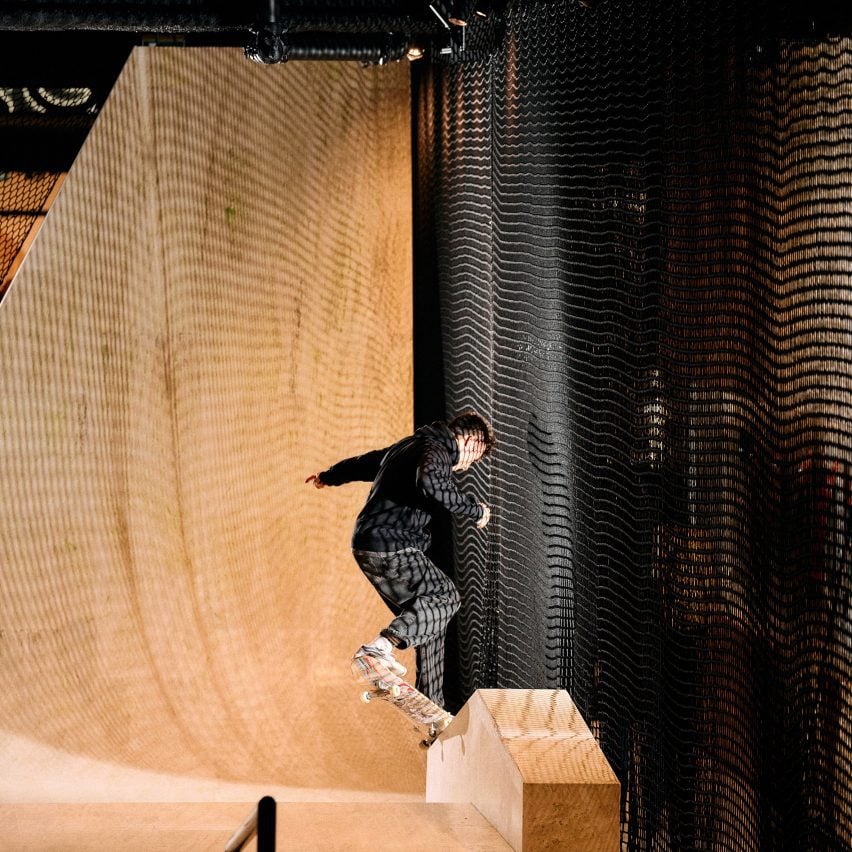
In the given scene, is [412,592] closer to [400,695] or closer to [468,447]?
[400,695]

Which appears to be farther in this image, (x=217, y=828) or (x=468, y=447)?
(x=468, y=447)

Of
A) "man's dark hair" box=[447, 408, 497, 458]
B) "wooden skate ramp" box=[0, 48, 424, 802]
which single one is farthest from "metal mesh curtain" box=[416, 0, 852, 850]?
"wooden skate ramp" box=[0, 48, 424, 802]

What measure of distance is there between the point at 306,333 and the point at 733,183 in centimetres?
316

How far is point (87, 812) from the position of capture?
245 centimetres

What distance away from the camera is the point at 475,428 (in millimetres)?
3812

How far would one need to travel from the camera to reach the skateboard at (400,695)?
3.98 metres

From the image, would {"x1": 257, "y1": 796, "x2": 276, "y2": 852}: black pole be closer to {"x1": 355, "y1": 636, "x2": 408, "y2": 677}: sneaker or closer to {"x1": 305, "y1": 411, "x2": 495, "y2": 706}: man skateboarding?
{"x1": 305, "y1": 411, "x2": 495, "y2": 706}: man skateboarding

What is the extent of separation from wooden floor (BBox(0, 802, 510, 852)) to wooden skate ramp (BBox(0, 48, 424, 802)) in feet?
7.33

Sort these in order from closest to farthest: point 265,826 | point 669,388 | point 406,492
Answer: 1. point 265,826
2. point 669,388
3. point 406,492

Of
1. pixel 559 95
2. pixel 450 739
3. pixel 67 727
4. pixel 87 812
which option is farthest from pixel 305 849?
pixel 67 727

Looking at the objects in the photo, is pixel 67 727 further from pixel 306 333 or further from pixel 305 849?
pixel 305 849

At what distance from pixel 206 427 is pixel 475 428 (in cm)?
161

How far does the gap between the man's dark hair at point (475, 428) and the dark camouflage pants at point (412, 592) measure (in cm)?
49

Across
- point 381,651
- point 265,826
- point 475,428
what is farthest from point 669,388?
point 381,651
